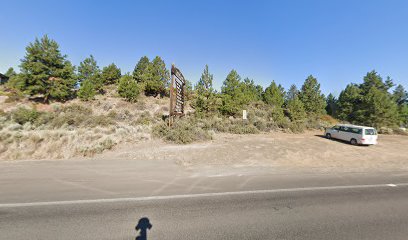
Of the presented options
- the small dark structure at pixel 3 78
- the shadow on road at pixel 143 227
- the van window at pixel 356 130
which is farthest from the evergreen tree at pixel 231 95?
the small dark structure at pixel 3 78

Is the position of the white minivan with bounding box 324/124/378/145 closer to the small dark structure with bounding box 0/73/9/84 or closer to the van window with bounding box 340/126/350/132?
the van window with bounding box 340/126/350/132

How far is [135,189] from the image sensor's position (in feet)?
17.4

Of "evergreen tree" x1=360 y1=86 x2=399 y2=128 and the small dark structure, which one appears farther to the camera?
the small dark structure

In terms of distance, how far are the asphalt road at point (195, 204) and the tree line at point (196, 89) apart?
15.5 metres

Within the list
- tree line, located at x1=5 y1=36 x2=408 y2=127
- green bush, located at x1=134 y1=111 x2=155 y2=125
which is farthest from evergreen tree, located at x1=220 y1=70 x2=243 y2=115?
green bush, located at x1=134 y1=111 x2=155 y2=125

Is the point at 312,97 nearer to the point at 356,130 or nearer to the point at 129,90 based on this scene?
the point at 356,130

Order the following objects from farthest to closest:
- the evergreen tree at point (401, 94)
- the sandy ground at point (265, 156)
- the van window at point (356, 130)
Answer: the evergreen tree at point (401, 94) < the van window at point (356, 130) < the sandy ground at point (265, 156)

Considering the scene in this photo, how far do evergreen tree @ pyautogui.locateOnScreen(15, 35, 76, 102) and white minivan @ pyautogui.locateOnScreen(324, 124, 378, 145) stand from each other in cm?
3616

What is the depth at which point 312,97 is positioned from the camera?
115ft

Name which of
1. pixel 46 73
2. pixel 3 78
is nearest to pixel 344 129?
pixel 46 73

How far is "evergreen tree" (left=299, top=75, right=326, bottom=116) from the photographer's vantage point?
34281 millimetres

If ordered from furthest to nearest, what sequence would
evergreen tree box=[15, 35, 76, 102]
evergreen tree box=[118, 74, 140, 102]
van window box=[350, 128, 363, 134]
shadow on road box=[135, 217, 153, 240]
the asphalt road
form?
1. evergreen tree box=[118, 74, 140, 102]
2. evergreen tree box=[15, 35, 76, 102]
3. van window box=[350, 128, 363, 134]
4. the asphalt road
5. shadow on road box=[135, 217, 153, 240]

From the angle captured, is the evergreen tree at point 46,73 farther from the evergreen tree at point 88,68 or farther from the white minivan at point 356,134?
the white minivan at point 356,134

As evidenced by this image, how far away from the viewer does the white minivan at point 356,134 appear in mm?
13906
